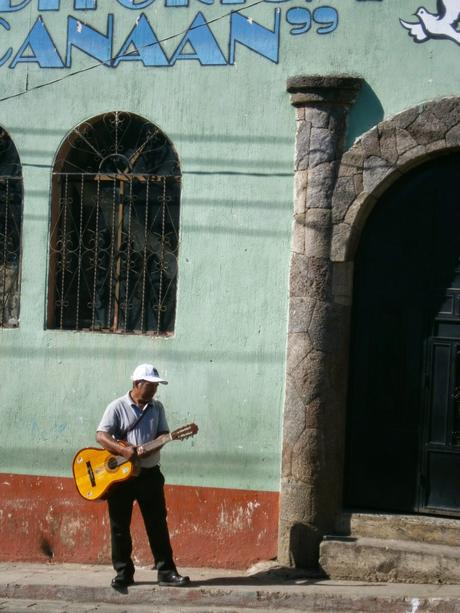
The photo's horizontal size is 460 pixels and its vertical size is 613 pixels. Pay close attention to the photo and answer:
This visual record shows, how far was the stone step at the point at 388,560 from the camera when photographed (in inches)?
340

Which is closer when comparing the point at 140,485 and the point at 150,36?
the point at 140,485

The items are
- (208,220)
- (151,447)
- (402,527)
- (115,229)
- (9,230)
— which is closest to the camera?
(151,447)

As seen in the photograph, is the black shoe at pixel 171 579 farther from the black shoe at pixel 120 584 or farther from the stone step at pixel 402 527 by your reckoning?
the stone step at pixel 402 527

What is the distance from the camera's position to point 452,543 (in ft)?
29.2

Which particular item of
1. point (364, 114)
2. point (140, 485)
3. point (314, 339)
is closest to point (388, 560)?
point (314, 339)

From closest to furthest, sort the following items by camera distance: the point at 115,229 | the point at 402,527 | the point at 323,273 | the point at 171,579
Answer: the point at 171,579 < the point at 402,527 < the point at 323,273 < the point at 115,229

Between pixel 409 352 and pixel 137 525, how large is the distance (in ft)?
8.36

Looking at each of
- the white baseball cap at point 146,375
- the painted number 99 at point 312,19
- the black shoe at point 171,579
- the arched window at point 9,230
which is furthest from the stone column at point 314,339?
the arched window at point 9,230

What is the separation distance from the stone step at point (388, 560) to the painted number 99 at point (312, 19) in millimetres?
3859

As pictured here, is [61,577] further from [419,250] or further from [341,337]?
[419,250]

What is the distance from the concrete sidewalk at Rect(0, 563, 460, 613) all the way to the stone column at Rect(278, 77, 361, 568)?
0.49 m

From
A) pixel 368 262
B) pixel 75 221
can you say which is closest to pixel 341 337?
pixel 368 262

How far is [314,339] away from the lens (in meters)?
9.20

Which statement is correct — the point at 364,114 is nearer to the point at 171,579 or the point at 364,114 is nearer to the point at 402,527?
the point at 402,527
